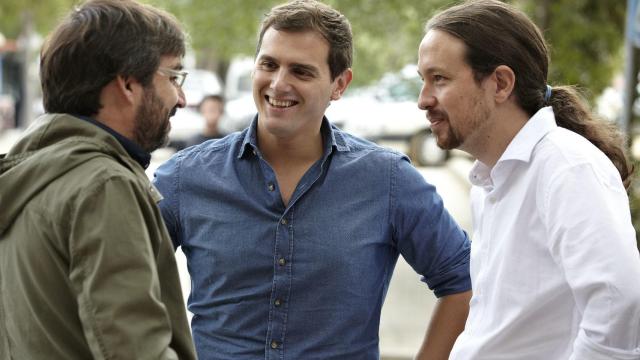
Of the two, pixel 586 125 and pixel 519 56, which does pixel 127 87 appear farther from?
pixel 586 125

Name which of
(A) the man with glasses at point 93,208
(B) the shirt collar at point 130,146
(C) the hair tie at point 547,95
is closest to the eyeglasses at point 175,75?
(A) the man with glasses at point 93,208

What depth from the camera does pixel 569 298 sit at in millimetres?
2648

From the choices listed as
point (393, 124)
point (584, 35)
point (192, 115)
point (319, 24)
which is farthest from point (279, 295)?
point (192, 115)

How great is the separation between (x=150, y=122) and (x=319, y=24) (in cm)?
103

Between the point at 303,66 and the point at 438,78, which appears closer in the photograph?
the point at 438,78

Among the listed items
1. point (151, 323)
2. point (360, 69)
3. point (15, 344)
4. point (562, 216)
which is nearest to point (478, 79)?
point (562, 216)

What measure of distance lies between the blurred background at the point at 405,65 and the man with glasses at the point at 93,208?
318 mm

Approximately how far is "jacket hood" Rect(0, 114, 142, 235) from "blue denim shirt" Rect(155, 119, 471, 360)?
0.92 meters

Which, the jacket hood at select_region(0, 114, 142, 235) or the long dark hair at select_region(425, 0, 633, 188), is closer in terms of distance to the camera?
the jacket hood at select_region(0, 114, 142, 235)

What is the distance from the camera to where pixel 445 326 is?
138 inches

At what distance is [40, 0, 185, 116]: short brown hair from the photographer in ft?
7.80

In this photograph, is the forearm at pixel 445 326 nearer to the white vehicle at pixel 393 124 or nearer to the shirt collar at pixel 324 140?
the shirt collar at pixel 324 140

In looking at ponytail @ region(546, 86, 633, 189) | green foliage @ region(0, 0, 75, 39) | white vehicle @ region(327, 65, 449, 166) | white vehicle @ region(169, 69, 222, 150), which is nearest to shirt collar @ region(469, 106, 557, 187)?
ponytail @ region(546, 86, 633, 189)

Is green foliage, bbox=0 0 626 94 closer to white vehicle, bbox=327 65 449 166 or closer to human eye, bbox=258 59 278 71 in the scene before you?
human eye, bbox=258 59 278 71
